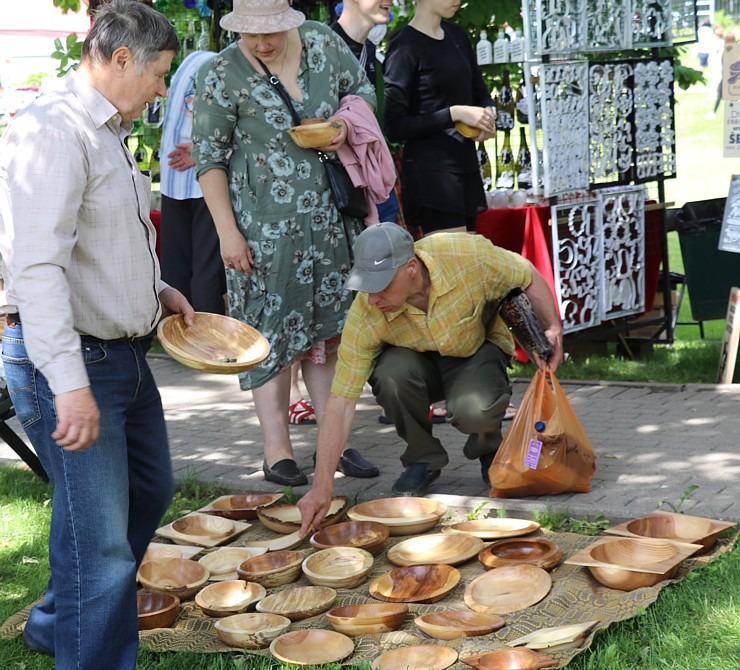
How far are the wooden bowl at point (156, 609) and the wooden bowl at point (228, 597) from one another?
85 millimetres

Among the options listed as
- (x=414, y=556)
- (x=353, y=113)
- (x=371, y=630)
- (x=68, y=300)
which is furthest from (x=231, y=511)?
(x=68, y=300)

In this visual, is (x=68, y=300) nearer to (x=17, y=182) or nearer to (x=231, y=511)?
(x=17, y=182)

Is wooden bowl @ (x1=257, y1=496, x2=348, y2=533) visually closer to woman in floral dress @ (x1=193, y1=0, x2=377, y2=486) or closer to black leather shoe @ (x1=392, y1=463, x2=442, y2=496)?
black leather shoe @ (x1=392, y1=463, x2=442, y2=496)

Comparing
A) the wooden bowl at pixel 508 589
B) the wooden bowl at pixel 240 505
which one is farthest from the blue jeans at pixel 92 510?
the wooden bowl at pixel 240 505

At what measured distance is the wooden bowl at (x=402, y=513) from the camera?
4.06 m

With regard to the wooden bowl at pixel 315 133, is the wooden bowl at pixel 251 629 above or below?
below

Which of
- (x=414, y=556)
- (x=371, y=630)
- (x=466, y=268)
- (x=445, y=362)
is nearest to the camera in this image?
(x=371, y=630)

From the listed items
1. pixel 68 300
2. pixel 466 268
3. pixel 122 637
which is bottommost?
pixel 122 637

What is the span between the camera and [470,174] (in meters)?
5.52

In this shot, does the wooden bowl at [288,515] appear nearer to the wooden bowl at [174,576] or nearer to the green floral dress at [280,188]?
the wooden bowl at [174,576]

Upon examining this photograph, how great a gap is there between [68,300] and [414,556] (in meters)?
1.81

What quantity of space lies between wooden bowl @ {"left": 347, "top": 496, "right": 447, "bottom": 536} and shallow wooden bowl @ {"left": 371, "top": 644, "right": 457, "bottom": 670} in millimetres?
960

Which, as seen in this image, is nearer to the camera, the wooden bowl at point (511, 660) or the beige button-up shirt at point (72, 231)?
the beige button-up shirt at point (72, 231)

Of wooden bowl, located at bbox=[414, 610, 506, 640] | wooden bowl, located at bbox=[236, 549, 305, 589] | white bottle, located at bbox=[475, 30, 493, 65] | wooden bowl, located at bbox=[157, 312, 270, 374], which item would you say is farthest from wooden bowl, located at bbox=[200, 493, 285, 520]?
white bottle, located at bbox=[475, 30, 493, 65]
